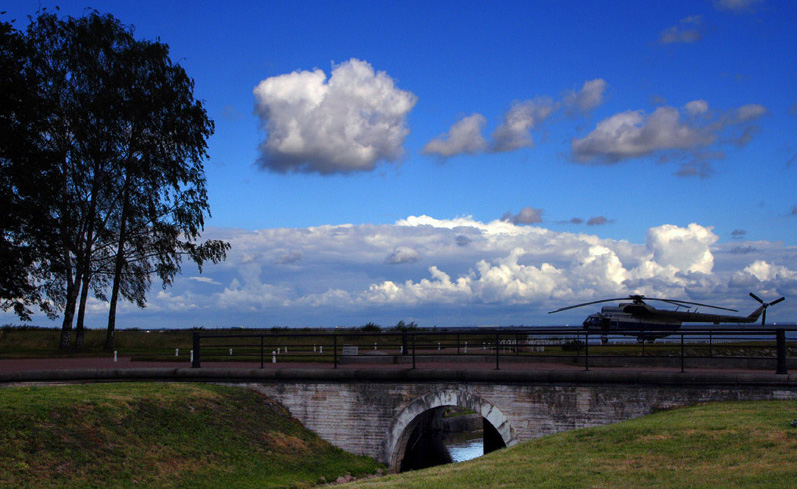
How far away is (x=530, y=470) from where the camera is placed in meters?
12.3

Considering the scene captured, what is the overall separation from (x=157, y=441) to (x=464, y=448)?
15.9 m

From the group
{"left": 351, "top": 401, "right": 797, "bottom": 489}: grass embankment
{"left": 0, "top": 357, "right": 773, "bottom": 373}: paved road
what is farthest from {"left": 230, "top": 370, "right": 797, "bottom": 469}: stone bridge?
{"left": 351, "top": 401, "right": 797, "bottom": 489}: grass embankment

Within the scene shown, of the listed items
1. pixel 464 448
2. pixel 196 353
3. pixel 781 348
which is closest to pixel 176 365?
pixel 196 353

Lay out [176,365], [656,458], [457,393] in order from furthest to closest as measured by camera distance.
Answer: [176,365], [457,393], [656,458]

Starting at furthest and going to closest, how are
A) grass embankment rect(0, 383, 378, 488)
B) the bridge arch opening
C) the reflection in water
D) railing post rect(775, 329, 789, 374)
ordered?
1. the reflection in water
2. the bridge arch opening
3. railing post rect(775, 329, 789, 374)
4. grass embankment rect(0, 383, 378, 488)

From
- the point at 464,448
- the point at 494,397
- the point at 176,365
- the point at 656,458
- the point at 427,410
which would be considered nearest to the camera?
the point at 656,458

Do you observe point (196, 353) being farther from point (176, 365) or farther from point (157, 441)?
point (157, 441)

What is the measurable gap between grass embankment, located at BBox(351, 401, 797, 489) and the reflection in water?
39.0 ft

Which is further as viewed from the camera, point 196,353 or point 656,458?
point 196,353

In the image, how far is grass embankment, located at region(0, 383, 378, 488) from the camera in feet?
46.1

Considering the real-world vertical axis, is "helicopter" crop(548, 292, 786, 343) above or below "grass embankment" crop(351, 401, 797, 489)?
above

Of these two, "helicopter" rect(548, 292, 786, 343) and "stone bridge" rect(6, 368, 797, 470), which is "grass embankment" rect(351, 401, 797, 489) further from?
"helicopter" rect(548, 292, 786, 343)

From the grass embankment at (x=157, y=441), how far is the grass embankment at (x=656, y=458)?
4.36 metres

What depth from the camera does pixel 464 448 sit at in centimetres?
2948
